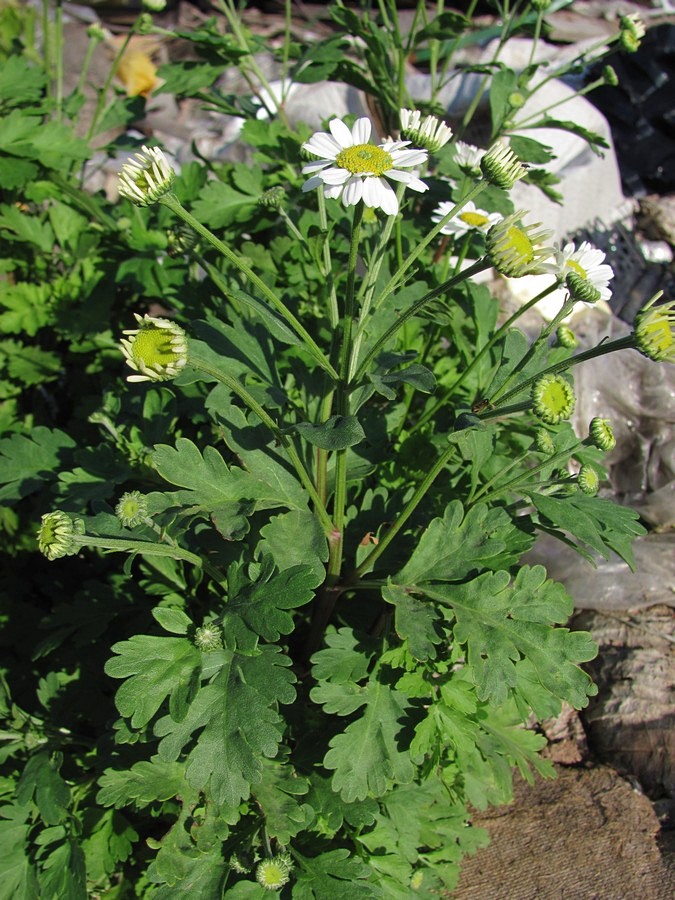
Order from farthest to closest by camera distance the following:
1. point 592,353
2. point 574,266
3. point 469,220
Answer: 1. point 469,220
2. point 574,266
3. point 592,353

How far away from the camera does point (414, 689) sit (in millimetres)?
1562

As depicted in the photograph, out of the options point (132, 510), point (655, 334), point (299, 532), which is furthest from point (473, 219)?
point (132, 510)

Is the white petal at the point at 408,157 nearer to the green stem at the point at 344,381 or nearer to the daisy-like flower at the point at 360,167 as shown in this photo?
the daisy-like flower at the point at 360,167

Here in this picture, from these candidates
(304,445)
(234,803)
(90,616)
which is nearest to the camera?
(234,803)

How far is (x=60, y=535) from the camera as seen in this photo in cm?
133

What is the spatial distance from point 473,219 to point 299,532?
3.38 ft

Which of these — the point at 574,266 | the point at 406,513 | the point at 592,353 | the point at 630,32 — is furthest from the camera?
the point at 630,32

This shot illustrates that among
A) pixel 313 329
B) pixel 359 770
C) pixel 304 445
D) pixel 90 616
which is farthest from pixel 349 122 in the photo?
pixel 359 770

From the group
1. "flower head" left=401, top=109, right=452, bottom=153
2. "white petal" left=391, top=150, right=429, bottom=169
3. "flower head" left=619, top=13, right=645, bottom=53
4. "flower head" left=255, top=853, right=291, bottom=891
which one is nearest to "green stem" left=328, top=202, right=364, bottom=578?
"white petal" left=391, top=150, right=429, bottom=169

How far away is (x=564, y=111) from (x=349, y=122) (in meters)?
2.55

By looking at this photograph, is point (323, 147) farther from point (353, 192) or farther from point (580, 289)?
point (580, 289)

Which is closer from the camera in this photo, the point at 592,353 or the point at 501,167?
the point at 592,353

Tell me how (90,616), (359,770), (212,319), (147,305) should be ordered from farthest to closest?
(147,305) < (90,616) < (212,319) < (359,770)

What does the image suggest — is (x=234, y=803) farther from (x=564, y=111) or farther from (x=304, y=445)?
(x=564, y=111)
